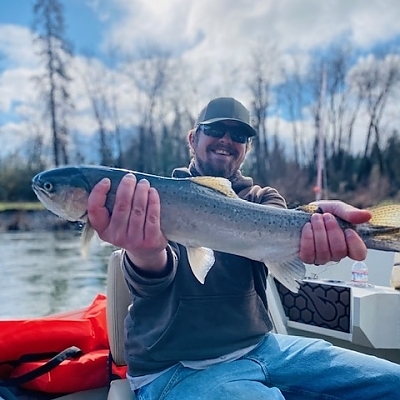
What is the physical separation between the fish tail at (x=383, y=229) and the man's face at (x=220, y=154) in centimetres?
105

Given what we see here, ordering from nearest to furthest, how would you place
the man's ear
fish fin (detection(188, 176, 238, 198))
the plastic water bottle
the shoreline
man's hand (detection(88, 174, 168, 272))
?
man's hand (detection(88, 174, 168, 272)) < fish fin (detection(188, 176, 238, 198)) < the man's ear < the plastic water bottle < the shoreline

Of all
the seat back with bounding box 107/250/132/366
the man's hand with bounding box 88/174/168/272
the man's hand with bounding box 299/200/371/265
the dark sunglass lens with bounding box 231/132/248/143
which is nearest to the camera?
the man's hand with bounding box 88/174/168/272

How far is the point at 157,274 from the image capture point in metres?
2.47

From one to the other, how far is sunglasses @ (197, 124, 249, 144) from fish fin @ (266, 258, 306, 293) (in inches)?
40.4

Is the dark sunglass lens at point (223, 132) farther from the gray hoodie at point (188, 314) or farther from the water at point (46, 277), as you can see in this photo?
the water at point (46, 277)

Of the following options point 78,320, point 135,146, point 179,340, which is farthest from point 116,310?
point 135,146

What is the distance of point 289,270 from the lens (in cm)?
249

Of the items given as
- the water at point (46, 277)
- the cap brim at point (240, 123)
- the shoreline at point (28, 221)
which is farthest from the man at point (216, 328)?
the shoreline at point (28, 221)

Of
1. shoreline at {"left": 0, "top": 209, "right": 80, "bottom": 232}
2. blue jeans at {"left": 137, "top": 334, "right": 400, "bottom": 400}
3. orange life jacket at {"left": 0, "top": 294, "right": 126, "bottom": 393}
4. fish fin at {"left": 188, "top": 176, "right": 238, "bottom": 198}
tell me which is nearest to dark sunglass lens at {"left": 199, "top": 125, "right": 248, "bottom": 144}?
fish fin at {"left": 188, "top": 176, "right": 238, "bottom": 198}

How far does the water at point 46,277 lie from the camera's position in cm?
1009

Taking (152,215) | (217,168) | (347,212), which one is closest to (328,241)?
(347,212)

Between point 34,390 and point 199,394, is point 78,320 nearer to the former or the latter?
point 34,390

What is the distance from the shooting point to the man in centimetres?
227

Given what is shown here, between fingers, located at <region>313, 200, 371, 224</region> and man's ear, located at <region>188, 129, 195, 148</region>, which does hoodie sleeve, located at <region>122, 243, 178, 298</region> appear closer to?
fingers, located at <region>313, 200, 371, 224</region>
